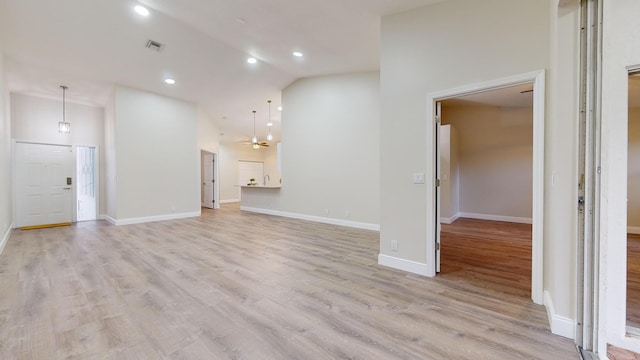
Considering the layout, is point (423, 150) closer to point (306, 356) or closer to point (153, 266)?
point (306, 356)

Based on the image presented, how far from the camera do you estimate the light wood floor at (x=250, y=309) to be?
175 centimetres

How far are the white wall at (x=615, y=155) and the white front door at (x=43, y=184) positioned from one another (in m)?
9.49

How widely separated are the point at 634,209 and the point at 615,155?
4.56 metres

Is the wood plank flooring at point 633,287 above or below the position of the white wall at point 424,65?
below

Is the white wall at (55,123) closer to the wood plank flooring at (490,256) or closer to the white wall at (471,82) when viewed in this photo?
the white wall at (471,82)

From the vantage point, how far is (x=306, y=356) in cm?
168

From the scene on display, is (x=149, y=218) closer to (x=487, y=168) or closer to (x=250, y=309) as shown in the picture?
(x=250, y=309)

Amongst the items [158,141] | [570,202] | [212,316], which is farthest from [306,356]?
[158,141]

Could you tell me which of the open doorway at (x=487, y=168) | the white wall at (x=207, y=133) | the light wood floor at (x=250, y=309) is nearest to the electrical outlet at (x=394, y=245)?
the light wood floor at (x=250, y=309)

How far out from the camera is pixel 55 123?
658 centimetres

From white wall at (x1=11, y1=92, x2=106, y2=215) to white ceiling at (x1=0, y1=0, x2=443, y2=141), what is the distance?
1.05 ft

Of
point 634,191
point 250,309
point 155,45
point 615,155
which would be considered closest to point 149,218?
point 155,45

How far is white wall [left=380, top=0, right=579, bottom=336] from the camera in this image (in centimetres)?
187

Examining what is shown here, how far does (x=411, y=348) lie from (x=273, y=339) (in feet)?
3.04
